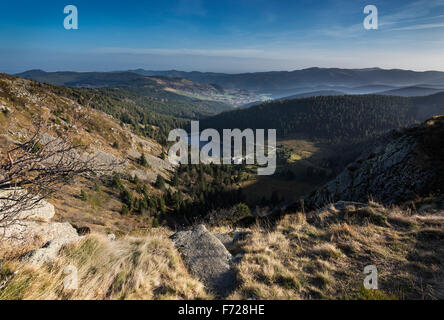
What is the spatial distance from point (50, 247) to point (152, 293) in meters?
3.16

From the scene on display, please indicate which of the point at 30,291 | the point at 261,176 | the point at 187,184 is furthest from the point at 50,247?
the point at 261,176

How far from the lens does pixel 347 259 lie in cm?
584

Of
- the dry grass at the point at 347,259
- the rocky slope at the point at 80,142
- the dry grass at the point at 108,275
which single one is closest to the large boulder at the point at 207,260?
the dry grass at the point at 108,275

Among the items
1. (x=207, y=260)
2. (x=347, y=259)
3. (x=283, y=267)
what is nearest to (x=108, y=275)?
(x=207, y=260)

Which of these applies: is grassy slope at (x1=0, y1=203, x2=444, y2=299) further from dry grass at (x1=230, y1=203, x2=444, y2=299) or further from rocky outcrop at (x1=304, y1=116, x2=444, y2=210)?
rocky outcrop at (x1=304, y1=116, x2=444, y2=210)

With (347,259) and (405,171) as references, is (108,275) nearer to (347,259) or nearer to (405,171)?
(347,259)

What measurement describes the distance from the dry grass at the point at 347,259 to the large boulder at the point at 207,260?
558mm

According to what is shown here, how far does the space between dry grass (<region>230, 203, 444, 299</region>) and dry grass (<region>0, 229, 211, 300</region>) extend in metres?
1.81

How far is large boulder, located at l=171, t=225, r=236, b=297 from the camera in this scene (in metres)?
5.55

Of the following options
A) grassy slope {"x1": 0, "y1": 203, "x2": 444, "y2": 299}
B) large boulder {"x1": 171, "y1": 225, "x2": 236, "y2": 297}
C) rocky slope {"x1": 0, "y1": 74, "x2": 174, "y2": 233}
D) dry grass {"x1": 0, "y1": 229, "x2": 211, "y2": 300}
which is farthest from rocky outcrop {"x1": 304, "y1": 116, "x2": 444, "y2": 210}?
rocky slope {"x1": 0, "y1": 74, "x2": 174, "y2": 233}

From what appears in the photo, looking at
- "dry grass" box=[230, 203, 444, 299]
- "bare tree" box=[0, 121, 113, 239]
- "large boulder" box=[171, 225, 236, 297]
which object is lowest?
"large boulder" box=[171, 225, 236, 297]

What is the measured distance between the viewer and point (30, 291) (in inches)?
150

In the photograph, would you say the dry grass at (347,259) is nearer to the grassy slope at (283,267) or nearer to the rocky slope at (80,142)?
the grassy slope at (283,267)
